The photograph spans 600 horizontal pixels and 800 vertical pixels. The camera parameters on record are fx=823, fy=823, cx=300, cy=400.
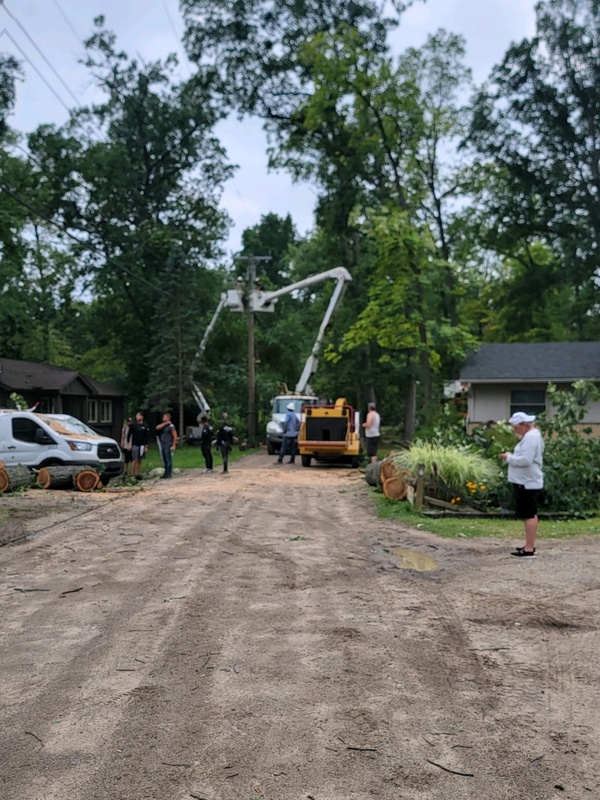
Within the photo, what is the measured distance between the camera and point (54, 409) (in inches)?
→ 1444

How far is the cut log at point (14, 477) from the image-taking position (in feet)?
56.9

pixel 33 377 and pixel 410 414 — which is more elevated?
pixel 33 377

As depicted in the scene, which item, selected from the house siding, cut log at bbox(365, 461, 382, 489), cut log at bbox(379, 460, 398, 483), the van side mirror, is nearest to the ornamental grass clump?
cut log at bbox(379, 460, 398, 483)

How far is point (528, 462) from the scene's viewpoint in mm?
9789

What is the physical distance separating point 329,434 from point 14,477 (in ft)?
35.1

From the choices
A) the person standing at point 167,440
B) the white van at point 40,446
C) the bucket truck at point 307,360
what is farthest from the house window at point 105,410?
the white van at point 40,446

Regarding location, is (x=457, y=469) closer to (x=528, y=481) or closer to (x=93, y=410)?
(x=528, y=481)

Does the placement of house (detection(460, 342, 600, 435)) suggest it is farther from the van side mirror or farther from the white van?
the van side mirror

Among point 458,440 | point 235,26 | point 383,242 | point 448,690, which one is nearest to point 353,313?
point 383,242

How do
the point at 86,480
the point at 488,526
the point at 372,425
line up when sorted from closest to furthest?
1. the point at 488,526
2. the point at 86,480
3. the point at 372,425

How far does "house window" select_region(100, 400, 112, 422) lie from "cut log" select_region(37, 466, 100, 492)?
2410cm

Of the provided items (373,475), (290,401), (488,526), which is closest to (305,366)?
(290,401)

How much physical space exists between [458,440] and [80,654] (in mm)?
11463

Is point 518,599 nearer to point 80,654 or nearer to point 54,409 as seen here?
point 80,654
